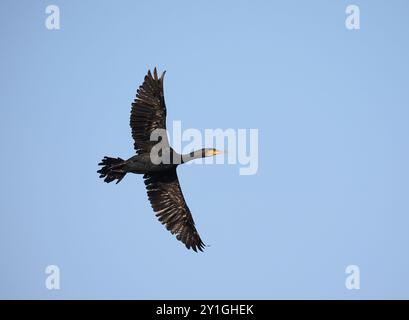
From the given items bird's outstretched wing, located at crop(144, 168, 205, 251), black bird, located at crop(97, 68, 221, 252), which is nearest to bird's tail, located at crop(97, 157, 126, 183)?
black bird, located at crop(97, 68, 221, 252)

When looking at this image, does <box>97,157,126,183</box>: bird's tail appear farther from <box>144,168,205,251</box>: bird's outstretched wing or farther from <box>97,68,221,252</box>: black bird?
<box>144,168,205,251</box>: bird's outstretched wing

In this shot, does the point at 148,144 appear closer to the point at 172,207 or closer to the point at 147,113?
the point at 147,113

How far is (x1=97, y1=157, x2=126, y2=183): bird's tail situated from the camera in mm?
24781

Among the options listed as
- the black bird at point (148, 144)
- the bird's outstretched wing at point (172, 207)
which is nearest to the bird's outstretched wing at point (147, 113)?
the black bird at point (148, 144)

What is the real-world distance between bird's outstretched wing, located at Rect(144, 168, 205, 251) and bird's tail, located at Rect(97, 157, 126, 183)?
128 centimetres

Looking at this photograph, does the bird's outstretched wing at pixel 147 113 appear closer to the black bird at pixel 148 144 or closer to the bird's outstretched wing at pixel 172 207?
the black bird at pixel 148 144

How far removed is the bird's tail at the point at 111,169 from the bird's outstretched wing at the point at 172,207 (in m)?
1.28

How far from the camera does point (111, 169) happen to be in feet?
81.5

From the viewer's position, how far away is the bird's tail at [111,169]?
2478 cm

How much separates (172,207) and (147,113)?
2.87 m

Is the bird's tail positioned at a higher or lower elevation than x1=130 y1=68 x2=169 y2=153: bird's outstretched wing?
lower
